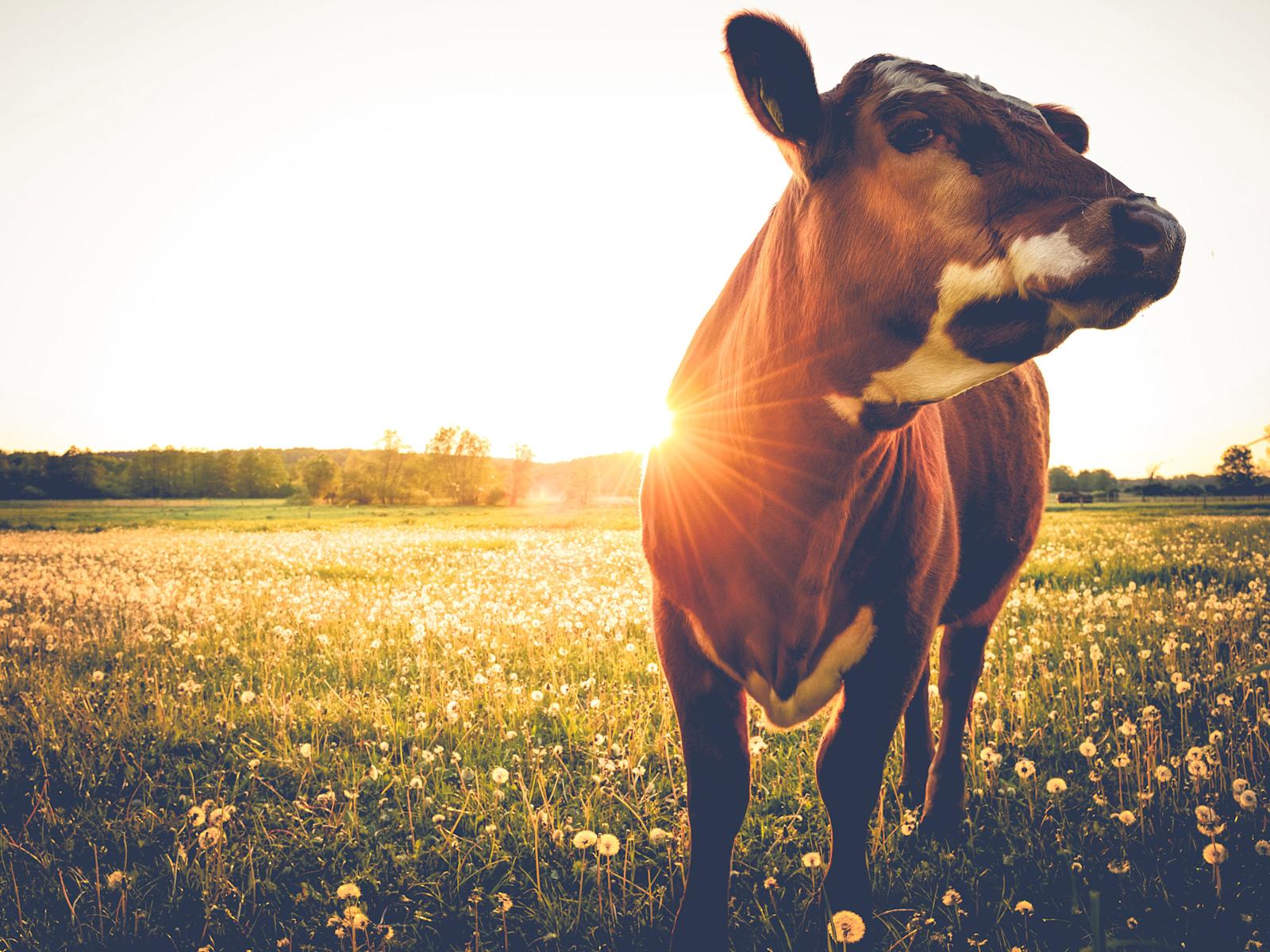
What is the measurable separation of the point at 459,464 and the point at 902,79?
97716 mm

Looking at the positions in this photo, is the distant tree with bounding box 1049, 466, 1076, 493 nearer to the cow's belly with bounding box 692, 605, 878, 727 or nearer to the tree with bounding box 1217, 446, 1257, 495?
the tree with bounding box 1217, 446, 1257, 495

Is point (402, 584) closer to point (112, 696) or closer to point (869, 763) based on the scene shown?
point (112, 696)

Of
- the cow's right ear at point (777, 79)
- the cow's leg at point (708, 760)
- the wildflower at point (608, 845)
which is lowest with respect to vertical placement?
the wildflower at point (608, 845)

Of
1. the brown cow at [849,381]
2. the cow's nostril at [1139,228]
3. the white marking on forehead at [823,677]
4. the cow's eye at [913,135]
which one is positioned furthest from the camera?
the white marking on forehead at [823,677]

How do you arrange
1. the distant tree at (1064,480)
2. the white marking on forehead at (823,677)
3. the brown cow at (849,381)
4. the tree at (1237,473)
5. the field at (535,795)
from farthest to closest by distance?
1. the distant tree at (1064,480)
2. the tree at (1237,473)
3. the field at (535,795)
4. the white marking on forehead at (823,677)
5. the brown cow at (849,381)

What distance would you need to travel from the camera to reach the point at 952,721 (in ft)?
13.0

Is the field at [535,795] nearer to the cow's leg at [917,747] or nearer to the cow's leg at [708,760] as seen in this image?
the cow's leg at [917,747]

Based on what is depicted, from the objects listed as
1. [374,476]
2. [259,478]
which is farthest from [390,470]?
[259,478]

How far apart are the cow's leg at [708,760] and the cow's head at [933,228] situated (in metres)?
1.23

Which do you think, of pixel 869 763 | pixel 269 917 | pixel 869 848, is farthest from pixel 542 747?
pixel 869 763

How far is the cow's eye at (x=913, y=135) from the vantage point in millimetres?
1939

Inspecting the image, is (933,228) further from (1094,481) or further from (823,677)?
(1094,481)

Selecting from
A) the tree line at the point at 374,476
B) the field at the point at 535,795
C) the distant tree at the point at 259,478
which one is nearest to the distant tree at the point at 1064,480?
the tree line at the point at 374,476

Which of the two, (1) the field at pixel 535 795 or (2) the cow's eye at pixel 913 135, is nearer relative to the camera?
(2) the cow's eye at pixel 913 135
